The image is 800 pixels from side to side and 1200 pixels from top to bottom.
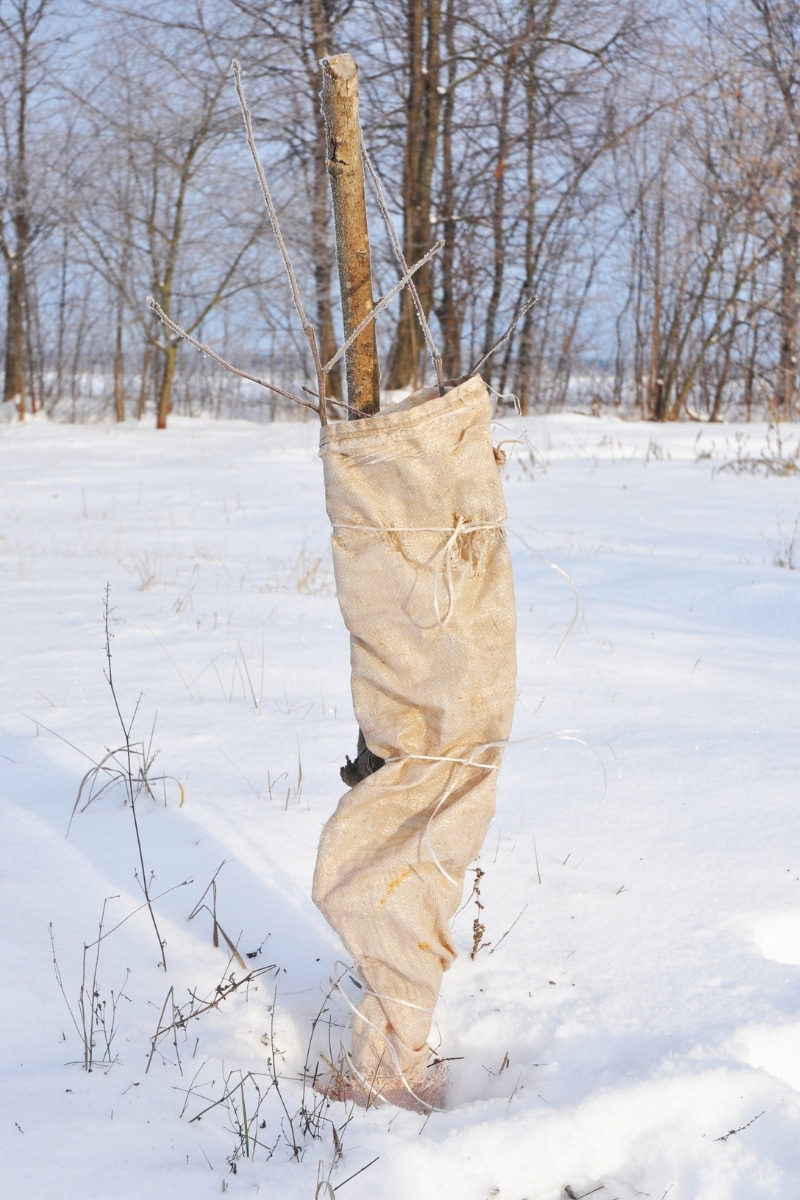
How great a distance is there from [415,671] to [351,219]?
65 cm

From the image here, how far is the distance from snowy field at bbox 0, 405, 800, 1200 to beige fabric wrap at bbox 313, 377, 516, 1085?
140 mm

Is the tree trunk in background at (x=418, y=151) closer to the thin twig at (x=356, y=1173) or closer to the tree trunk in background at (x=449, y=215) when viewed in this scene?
the tree trunk in background at (x=449, y=215)

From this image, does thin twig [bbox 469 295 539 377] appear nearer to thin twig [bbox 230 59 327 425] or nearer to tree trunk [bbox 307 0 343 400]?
thin twig [bbox 230 59 327 425]

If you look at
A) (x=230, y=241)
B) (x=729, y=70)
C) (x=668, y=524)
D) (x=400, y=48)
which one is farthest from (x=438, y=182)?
(x=668, y=524)

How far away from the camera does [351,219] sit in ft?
4.28

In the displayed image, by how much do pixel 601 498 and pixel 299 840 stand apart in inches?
209

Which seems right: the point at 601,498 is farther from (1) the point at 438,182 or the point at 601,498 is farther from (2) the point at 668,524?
(1) the point at 438,182

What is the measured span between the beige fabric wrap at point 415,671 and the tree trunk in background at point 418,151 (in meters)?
10.9

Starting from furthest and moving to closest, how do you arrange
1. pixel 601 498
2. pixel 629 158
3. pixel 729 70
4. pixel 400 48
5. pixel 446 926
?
pixel 629 158 → pixel 729 70 → pixel 400 48 → pixel 601 498 → pixel 446 926

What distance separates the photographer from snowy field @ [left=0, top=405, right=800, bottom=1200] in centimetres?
129

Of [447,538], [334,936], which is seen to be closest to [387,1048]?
[334,936]

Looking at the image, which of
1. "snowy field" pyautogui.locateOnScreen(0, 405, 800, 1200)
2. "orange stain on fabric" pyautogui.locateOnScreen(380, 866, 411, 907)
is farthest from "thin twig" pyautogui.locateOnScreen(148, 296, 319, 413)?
"orange stain on fabric" pyautogui.locateOnScreen(380, 866, 411, 907)

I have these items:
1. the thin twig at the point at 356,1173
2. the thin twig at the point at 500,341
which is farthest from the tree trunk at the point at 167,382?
the thin twig at the point at 356,1173

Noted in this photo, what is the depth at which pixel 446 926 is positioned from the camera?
1.41m
